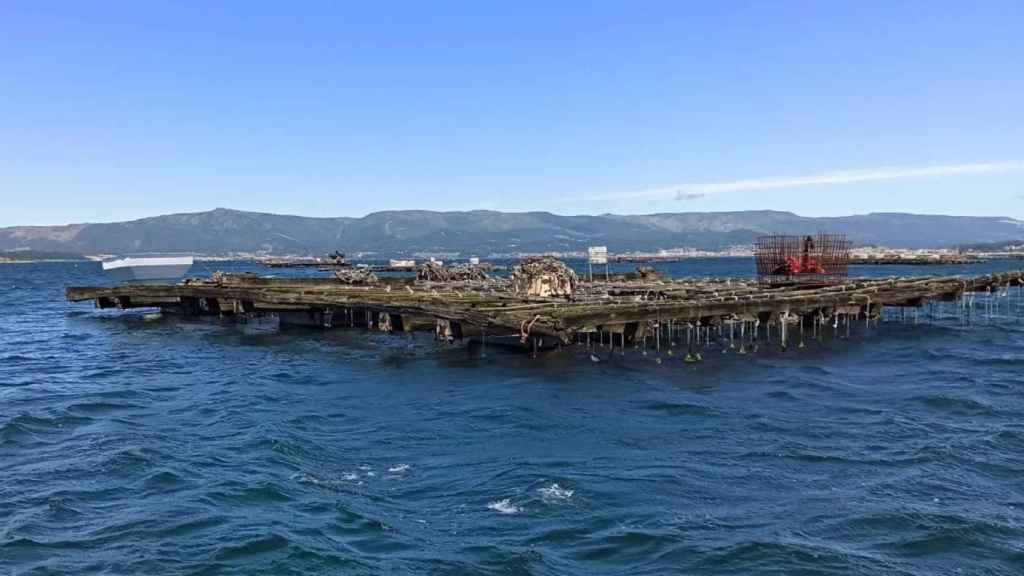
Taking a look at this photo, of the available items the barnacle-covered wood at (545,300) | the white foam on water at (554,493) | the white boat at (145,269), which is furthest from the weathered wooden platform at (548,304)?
the white boat at (145,269)

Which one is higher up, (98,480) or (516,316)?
(516,316)

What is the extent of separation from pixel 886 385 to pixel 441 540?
23327 mm

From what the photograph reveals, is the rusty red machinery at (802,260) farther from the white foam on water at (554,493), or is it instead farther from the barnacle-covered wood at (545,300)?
the white foam on water at (554,493)

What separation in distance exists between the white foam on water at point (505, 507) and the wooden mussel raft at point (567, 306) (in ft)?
59.9

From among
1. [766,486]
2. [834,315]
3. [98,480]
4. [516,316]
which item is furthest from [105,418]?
[834,315]

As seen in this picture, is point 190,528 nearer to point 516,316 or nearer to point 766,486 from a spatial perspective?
point 766,486

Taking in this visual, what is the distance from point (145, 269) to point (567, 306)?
12675 centimetres

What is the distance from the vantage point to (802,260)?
211 ft

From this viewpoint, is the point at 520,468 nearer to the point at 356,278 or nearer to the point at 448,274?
the point at 448,274

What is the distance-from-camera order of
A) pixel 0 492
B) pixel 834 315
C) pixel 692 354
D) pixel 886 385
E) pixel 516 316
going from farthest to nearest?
pixel 834 315 → pixel 692 354 → pixel 516 316 → pixel 886 385 → pixel 0 492

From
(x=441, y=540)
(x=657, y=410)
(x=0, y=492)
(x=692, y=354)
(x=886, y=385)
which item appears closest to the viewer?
(x=441, y=540)

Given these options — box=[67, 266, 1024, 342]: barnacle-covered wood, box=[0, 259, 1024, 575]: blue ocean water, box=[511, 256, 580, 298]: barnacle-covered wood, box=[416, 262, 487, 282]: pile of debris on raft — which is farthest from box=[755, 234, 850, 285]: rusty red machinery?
box=[0, 259, 1024, 575]: blue ocean water

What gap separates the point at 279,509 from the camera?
1688 centimetres

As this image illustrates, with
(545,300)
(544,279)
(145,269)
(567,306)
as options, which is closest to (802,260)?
(544,279)
